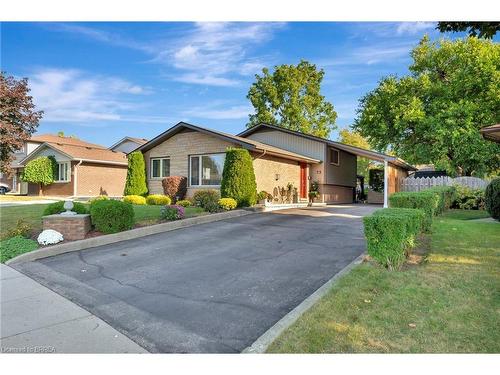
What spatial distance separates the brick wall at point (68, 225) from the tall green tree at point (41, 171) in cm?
1991

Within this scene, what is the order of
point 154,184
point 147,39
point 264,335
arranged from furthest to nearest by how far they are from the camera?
point 154,184, point 147,39, point 264,335

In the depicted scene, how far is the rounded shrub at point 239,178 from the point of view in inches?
593

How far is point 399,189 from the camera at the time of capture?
82.8 ft

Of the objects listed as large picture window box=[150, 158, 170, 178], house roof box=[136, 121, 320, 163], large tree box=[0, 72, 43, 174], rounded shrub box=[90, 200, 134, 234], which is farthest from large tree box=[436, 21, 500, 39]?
large tree box=[0, 72, 43, 174]

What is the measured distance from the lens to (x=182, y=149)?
18.8 m

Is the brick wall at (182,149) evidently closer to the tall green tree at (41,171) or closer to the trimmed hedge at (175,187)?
the trimmed hedge at (175,187)

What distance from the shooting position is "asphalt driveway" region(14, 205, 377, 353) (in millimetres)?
4043

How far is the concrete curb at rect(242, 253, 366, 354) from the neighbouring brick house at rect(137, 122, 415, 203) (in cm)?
1130

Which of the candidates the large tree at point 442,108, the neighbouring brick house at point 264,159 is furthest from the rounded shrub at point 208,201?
the large tree at point 442,108

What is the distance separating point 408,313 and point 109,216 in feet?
24.3

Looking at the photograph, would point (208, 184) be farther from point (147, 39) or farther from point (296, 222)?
point (147, 39)

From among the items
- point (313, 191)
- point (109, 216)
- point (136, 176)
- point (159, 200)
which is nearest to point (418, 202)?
point (109, 216)
